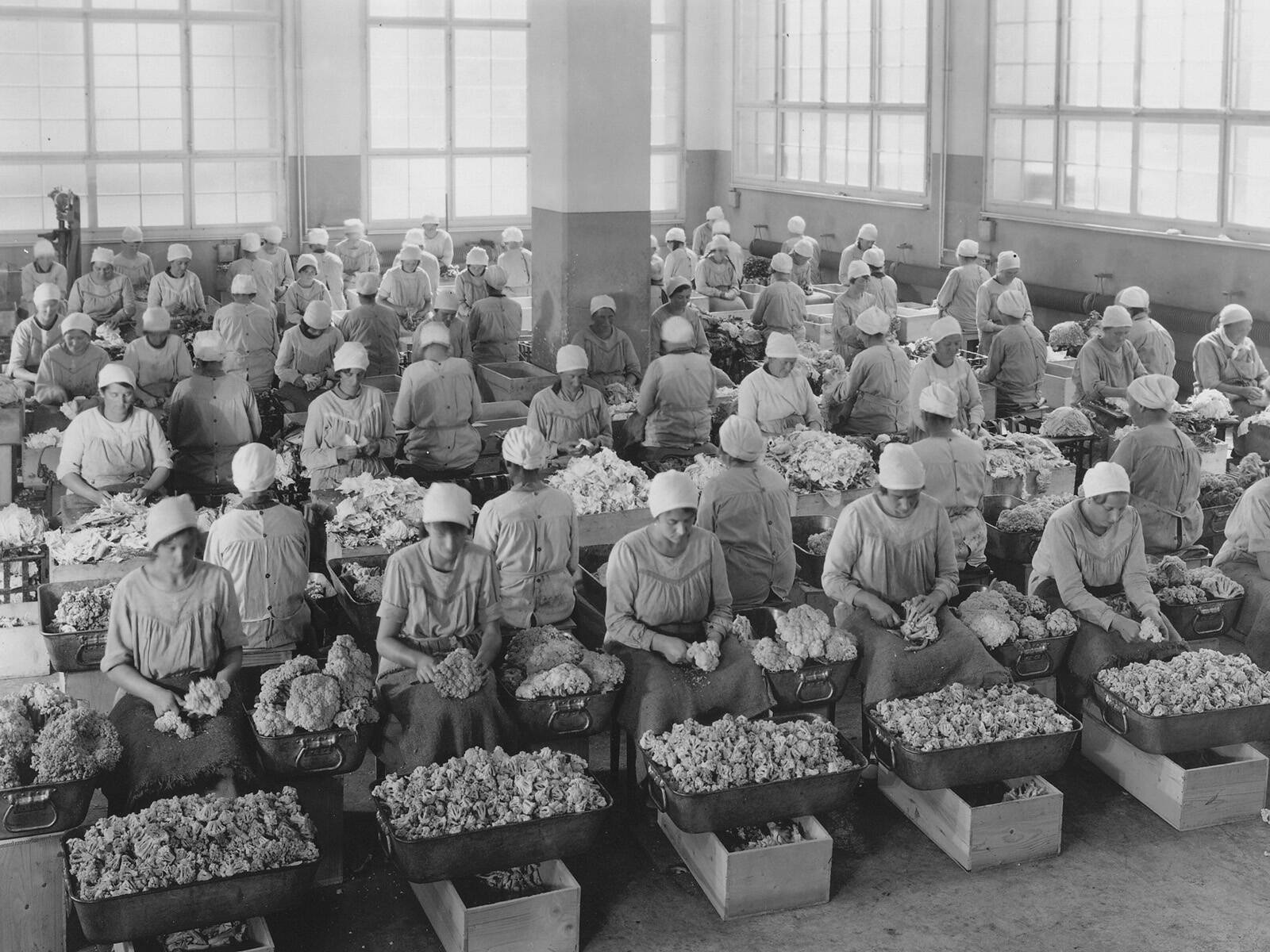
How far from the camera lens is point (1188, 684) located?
715 centimetres

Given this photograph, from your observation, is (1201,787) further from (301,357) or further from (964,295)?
(964,295)

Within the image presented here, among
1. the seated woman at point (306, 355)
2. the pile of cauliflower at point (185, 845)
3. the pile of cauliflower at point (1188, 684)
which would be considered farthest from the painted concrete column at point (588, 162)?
the pile of cauliflower at point (185, 845)

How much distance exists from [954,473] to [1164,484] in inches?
57.0

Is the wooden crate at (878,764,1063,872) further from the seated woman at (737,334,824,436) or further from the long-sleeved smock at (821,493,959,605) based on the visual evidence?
the seated woman at (737,334,824,436)

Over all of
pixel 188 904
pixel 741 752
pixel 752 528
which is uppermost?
pixel 752 528

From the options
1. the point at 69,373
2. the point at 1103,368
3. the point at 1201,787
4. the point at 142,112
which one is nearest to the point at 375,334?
the point at 69,373

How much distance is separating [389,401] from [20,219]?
30.8ft

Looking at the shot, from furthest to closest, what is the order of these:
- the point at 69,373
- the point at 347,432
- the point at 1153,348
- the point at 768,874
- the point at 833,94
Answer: the point at 833,94, the point at 1153,348, the point at 69,373, the point at 347,432, the point at 768,874

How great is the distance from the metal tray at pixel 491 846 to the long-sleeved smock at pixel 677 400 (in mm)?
5668

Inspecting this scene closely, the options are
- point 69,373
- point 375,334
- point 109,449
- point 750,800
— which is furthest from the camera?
point 375,334

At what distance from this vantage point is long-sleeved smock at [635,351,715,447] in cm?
1138

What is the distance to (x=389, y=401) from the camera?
1302cm

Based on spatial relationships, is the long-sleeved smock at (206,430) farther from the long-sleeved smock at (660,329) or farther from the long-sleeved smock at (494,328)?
the long-sleeved smock at (660,329)

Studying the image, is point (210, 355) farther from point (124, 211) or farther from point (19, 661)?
point (124, 211)
